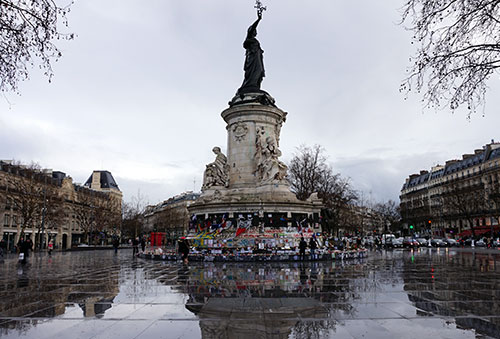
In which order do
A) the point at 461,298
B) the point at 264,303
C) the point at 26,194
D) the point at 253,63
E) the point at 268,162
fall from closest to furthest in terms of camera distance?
the point at 264,303
the point at 461,298
the point at 268,162
the point at 253,63
the point at 26,194

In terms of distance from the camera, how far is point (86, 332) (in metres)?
6.80

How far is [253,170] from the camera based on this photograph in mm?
29328

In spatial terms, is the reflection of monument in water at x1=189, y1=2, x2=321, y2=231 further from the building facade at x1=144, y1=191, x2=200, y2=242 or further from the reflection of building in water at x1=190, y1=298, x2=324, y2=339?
the building facade at x1=144, y1=191, x2=200, y2=242

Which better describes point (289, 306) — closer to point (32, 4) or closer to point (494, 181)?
point (32, 4)

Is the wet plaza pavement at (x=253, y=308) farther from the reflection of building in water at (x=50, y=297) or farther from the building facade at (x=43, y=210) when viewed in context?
the building facade at (x=43, y=210)

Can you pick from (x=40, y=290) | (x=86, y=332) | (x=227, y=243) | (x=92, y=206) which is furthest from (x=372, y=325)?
(x=92, y=206)

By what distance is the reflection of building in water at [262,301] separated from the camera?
7.04 meters

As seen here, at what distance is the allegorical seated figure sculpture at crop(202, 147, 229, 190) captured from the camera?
29.8 meters

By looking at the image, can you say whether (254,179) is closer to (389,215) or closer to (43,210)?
(43,210)

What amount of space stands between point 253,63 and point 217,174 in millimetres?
9894

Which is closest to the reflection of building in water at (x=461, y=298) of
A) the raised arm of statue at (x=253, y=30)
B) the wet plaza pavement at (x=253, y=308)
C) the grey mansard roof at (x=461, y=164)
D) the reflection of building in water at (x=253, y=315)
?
the wet plaza pavement at (x=253, y=308)

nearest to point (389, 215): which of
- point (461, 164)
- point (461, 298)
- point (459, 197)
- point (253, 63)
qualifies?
point (461, 164)

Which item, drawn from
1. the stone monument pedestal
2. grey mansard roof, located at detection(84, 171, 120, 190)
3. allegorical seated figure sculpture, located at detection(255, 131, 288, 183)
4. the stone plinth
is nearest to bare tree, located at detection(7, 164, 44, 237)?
the stone monument pedestal

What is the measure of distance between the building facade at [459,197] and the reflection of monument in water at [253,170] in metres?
28.8
